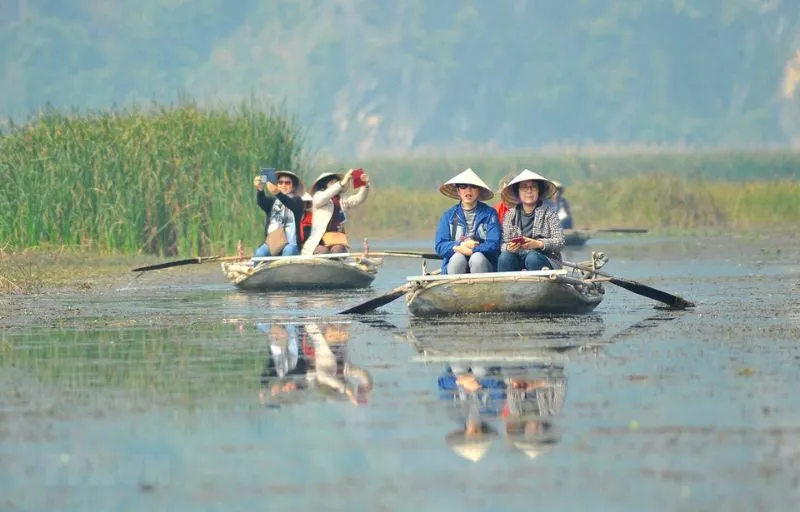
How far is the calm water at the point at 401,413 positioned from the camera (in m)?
9.07

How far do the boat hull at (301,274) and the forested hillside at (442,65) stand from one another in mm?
112246

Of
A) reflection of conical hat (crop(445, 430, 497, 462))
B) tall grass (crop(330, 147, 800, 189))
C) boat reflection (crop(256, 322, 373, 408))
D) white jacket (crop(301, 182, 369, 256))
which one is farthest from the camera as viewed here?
tall grass (crop(330, 147, 800, 189))

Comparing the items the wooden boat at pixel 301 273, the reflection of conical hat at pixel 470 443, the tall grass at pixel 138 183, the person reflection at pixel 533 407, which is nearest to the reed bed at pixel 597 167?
the tall grass at pixel 138 183

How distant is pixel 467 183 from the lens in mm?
18625

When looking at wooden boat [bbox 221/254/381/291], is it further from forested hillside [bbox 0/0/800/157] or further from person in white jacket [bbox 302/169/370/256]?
forested hillside [bbox 0/0/800/157]

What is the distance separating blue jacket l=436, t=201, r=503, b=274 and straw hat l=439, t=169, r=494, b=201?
0.38 ft

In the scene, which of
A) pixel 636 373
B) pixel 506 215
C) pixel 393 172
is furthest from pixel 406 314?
pixel 393 172

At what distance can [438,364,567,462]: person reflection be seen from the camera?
33.4 ft

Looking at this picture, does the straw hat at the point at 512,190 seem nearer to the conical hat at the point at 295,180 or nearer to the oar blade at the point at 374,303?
the oar blade at the point at 374,303

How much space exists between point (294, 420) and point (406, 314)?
8.85 meters

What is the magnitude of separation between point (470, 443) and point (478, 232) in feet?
28.6

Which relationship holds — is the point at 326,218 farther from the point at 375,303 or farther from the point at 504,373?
the point at 504,373

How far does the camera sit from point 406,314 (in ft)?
65.3

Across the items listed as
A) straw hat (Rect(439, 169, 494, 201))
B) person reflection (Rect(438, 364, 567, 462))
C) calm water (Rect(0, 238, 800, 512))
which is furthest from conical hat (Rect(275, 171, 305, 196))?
person reflection (Rect(438, 364, 567, 462))
